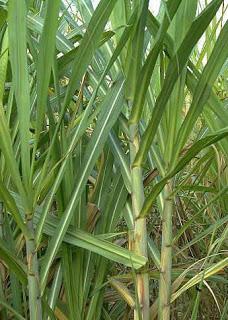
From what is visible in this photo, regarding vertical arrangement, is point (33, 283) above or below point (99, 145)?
below

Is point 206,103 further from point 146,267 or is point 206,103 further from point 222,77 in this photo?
point 222,77

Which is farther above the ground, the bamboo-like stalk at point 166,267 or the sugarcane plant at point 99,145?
the sugarcane plant at point 99,145

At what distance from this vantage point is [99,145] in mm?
629

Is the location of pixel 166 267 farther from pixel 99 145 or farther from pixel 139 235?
pixel 99 145

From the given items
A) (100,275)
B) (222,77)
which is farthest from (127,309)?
(222,77)

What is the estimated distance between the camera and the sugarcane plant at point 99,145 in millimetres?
534

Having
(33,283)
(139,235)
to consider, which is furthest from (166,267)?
(33,283)

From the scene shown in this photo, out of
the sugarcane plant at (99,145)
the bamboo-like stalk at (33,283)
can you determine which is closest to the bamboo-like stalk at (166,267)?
the sugarcane plant at (99,145)

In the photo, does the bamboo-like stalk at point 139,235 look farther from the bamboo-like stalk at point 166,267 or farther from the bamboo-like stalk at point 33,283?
the bamboo-like stalk at point 33,283

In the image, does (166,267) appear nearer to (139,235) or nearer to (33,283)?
(139,235)

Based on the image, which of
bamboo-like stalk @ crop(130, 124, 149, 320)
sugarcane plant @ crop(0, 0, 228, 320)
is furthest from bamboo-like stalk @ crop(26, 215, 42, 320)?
bamboo-like stalk @ crop(130, 124, 149, 320)

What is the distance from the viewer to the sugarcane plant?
53cm

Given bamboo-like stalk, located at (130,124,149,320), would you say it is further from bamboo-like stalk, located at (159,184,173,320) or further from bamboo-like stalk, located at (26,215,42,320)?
bamboo-like stalk, located at (26,215,42,320)

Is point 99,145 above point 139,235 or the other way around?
above
